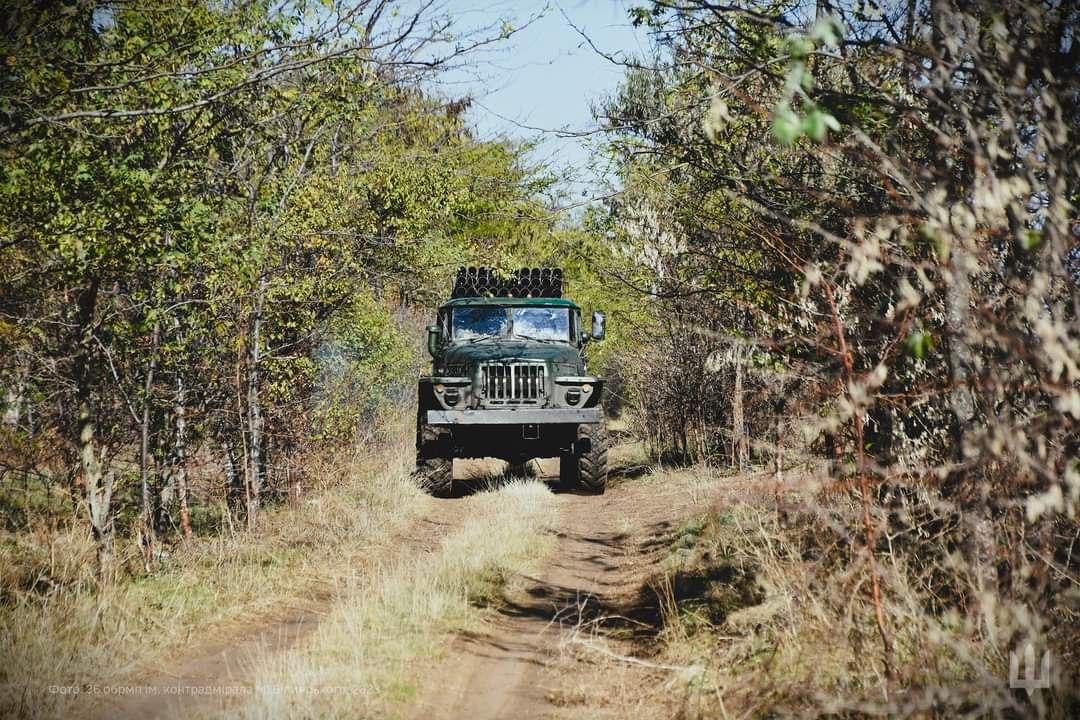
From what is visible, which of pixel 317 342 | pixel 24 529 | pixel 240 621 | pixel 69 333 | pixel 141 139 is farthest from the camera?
pixel 317 342

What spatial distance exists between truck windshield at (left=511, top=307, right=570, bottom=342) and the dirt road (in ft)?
13.9

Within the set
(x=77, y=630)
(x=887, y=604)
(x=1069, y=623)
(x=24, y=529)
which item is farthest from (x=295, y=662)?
(x=24, y=529)

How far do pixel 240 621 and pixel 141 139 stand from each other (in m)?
3.46

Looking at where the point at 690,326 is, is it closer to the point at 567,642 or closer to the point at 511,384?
the point at 567,642

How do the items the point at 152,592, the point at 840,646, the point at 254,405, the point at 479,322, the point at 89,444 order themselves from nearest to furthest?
1. the point at 840,646
2. the point at 152,592
3. the point at 89,444
4. the point at 254,405
5. the point at 479,322

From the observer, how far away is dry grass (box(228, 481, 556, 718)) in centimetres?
386

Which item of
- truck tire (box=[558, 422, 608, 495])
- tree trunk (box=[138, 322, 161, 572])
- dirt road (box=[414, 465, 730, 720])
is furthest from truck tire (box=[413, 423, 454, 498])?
tree trunk (box=[138, 322, 161, 572])

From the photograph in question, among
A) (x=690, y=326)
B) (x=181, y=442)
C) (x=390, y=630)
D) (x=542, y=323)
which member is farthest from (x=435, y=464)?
(x=390, y=630)

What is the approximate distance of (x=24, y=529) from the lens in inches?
340

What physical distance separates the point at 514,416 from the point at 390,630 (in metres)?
6.77

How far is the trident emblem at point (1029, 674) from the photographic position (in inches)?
109

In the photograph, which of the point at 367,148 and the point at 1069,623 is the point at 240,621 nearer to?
the point at 1069,623

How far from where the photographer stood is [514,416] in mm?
11734

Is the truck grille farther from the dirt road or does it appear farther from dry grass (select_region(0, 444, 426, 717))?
the dirt road
